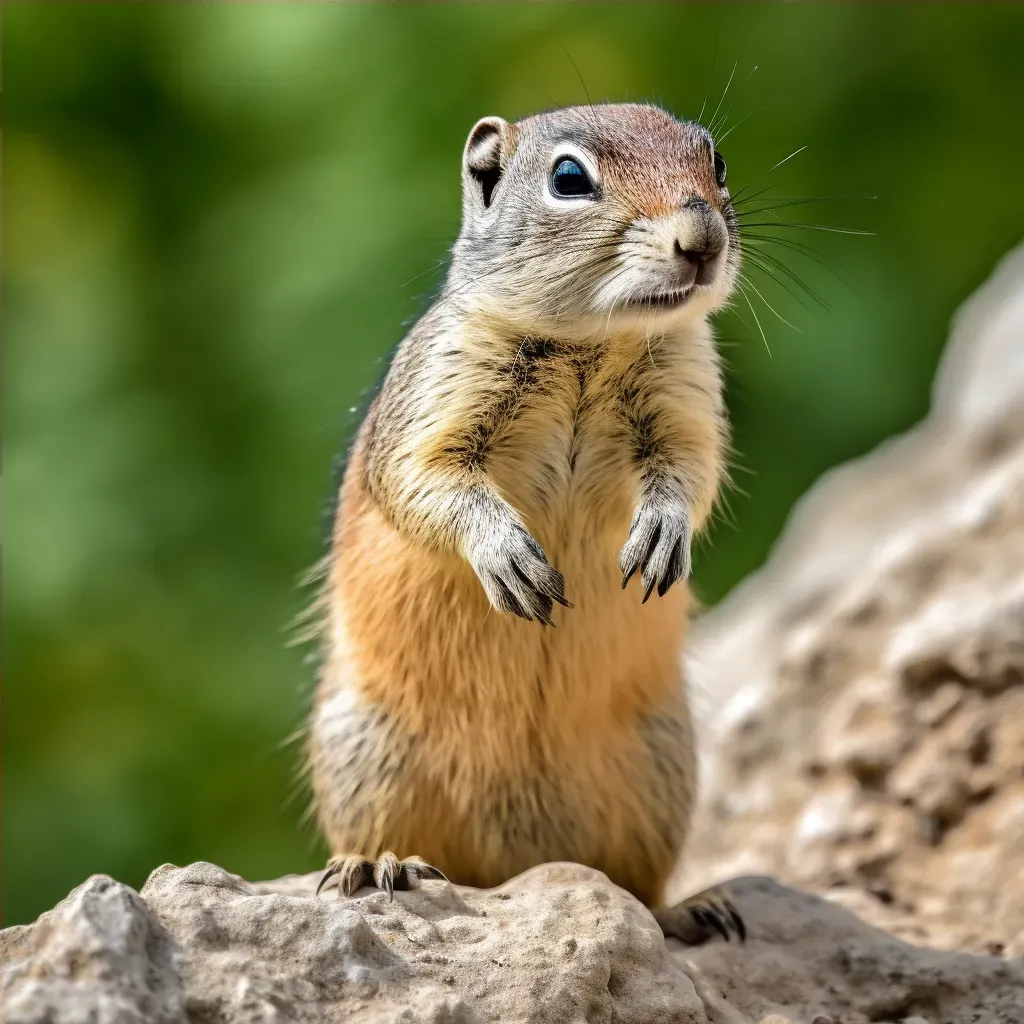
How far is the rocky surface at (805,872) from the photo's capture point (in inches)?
96.9

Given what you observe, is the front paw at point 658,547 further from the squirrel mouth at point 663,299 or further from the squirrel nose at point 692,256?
the squirrel nose at point 692,256

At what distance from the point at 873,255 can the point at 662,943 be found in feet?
16.0

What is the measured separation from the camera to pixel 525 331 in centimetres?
362

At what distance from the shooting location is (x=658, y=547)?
3.37 meters

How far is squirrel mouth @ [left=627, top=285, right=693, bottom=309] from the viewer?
3.24m

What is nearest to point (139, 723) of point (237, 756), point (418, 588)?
point (237, 756)

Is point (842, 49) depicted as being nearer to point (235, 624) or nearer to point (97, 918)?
point (235, 624)

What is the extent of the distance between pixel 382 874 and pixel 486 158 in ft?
6.34

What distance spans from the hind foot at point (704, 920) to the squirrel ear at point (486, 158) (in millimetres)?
1927

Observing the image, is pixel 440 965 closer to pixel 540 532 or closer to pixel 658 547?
pixel 658 547

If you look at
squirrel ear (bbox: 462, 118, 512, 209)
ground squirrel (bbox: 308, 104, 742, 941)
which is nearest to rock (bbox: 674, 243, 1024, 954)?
ground squirrel (bbox: 308, 104, 742, 941)

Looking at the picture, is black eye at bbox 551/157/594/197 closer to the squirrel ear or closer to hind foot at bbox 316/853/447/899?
the squirrel ear

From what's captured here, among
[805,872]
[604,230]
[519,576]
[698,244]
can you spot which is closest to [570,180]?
[604,230]

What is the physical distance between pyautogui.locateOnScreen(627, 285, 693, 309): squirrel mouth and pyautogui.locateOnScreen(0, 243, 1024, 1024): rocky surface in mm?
1265
